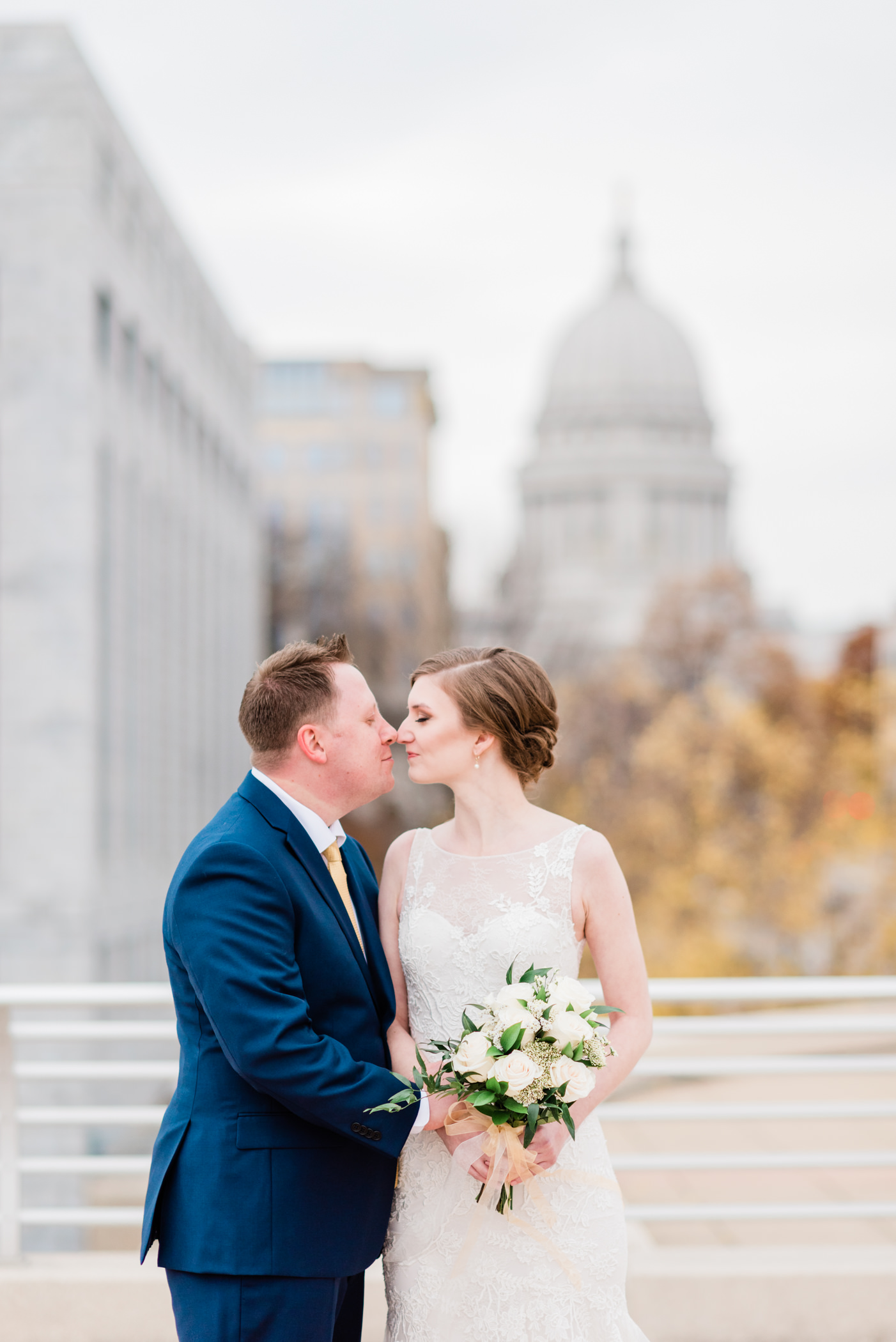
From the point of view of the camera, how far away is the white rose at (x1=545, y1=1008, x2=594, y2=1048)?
2.61 meters

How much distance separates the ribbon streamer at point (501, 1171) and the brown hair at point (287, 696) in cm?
84

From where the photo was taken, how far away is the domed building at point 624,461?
241 ft

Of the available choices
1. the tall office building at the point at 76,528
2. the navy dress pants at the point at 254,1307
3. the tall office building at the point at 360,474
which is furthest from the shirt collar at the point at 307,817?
the tall office building at the point at 360,474

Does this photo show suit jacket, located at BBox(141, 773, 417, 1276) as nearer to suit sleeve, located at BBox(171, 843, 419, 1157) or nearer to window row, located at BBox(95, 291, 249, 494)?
suit sleeve, located at BBox(171, 843, 419, 1157)

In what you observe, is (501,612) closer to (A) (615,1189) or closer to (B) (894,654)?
(B) (894,654)

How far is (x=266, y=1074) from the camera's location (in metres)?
2.54

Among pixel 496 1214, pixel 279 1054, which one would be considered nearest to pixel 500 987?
pixel 496 1214

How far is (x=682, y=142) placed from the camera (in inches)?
1998

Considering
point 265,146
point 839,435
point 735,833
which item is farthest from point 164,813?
point 839,435

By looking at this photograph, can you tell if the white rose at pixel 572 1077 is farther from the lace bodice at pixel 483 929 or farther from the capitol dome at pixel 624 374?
the capitol dome at pixel 624 374

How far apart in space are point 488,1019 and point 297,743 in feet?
2.27

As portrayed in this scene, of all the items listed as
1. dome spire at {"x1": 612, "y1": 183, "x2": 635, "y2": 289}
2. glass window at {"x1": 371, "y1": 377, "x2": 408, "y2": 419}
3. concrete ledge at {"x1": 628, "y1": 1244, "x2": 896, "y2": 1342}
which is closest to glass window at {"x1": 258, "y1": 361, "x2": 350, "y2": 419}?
glass window at {"x1": 371, "y1": 377, "x2": 408, "y2": 419}


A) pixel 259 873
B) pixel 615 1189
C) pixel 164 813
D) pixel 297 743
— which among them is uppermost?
pixel 297 743

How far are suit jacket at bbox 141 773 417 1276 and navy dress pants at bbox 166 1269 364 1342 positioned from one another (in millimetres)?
38
